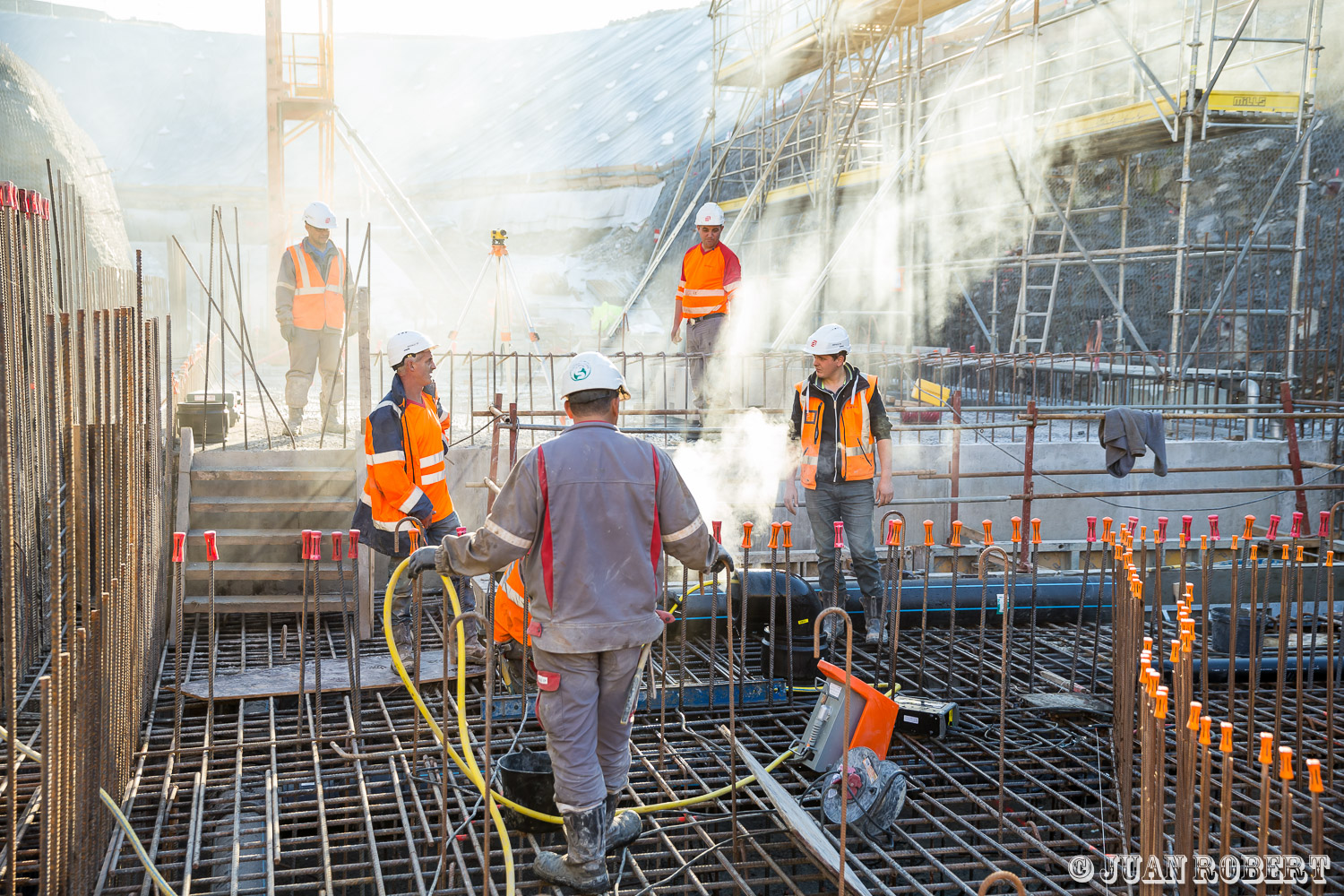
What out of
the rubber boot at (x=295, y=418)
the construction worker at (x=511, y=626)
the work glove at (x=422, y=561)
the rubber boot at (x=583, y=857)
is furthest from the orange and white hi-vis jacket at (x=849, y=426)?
the rubber boot at (x=295, y=418)

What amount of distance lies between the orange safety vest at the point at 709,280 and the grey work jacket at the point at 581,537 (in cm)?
580

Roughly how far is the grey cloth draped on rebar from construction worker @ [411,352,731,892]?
466 cm

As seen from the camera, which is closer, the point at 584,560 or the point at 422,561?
the point at 584,560

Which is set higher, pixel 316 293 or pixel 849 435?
pixel 316 293

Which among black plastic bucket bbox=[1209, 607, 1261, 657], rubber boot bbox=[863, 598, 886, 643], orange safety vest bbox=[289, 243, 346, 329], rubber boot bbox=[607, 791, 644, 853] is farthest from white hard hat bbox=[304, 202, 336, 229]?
black plastic bucket bbox=[1209, 607, 1261, 657]

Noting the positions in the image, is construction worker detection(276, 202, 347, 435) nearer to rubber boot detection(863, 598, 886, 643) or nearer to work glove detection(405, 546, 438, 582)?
rubber boot detection(863, 598, 886, 643)

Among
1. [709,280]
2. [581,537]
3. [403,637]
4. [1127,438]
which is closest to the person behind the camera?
[581,537]

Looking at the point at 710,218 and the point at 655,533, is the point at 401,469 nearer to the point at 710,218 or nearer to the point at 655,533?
the point at 655,533

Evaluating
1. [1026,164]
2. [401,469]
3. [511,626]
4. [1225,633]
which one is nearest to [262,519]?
[401,469]

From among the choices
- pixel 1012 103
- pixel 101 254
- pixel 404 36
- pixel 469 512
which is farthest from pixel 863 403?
pixel 404 36

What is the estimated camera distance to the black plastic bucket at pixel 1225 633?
20.6 feet

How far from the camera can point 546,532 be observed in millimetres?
3773

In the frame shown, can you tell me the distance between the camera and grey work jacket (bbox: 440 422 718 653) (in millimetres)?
3717

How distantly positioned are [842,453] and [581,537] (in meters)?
3.13
